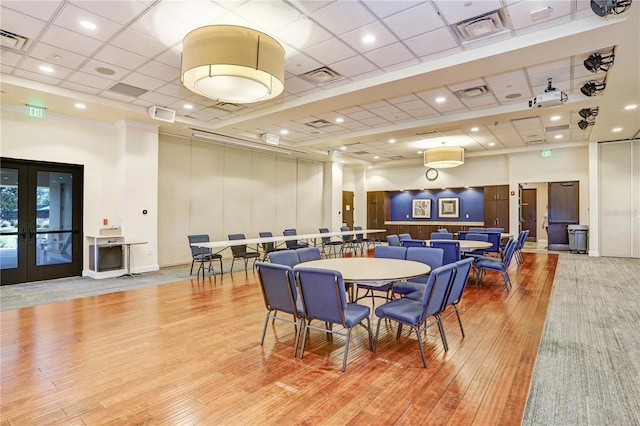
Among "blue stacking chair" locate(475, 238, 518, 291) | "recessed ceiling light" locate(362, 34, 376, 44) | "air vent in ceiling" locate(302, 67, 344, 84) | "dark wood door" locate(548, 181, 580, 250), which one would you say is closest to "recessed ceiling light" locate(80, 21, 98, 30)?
"air vent in ceiling" locate(302, 67, 344, 84)

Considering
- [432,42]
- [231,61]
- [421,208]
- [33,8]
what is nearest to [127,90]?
[33,8]

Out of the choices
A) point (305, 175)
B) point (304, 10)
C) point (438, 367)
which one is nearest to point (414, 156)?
point (305, 175)

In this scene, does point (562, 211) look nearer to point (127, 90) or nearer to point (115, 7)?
point (127, 90)

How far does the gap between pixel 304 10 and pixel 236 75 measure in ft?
3.54

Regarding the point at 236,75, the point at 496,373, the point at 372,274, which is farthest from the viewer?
the point at 236,75

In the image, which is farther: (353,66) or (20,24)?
(353,66)

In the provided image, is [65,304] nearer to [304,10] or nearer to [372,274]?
[372,274]

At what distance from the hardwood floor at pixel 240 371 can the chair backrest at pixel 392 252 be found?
1.10m

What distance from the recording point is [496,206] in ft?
44.1

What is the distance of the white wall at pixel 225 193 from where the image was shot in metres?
9.48

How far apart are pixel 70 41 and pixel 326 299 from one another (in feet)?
15.9

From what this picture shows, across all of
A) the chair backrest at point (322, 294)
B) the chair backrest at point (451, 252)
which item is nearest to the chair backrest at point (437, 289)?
the chair backrest at point (322, 294)

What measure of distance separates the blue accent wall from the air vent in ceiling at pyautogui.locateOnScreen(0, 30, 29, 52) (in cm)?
1395

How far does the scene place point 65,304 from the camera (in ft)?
18.0
